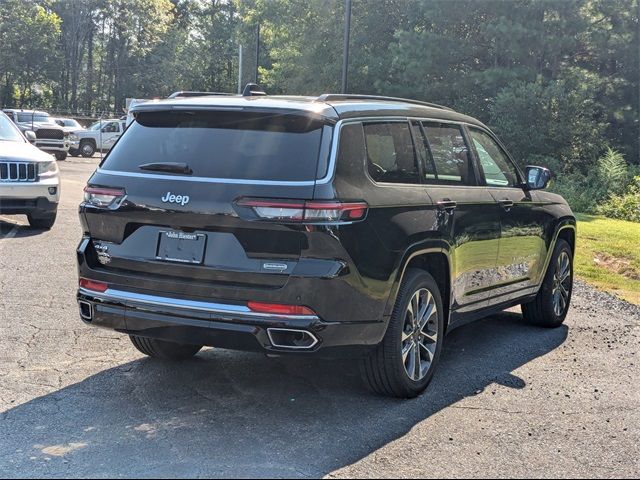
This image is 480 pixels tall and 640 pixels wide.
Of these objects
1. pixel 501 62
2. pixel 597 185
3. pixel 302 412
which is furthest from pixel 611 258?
pixel 501 62

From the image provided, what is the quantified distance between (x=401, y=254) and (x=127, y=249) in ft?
5.34

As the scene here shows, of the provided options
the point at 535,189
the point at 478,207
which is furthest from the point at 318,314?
the point at 535,189

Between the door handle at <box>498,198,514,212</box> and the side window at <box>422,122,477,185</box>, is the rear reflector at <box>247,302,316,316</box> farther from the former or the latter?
the door handle at <box>498,198,514,212</box>

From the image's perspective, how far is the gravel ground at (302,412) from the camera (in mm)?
3875

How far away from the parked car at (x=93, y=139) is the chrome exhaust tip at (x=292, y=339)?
3495 centimetres

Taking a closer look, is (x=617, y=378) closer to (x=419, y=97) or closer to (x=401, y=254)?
(x=401, y=254)

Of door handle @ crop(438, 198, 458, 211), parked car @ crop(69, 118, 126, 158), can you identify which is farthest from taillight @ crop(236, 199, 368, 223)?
parked car @ crop(69, 118, 126, 158)

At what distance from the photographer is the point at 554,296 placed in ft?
23.7

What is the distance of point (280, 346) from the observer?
4262 millimetres

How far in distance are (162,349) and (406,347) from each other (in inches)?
69.8

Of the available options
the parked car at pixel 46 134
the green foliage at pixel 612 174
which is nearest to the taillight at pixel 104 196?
the green foliage at pixel 612 174

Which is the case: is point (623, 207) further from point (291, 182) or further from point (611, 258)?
point (291, 182)

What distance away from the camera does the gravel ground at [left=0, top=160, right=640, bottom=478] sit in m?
3.88

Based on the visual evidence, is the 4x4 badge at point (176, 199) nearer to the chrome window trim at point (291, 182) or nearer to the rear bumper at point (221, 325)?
the chrome window trim at point (291, 182)
